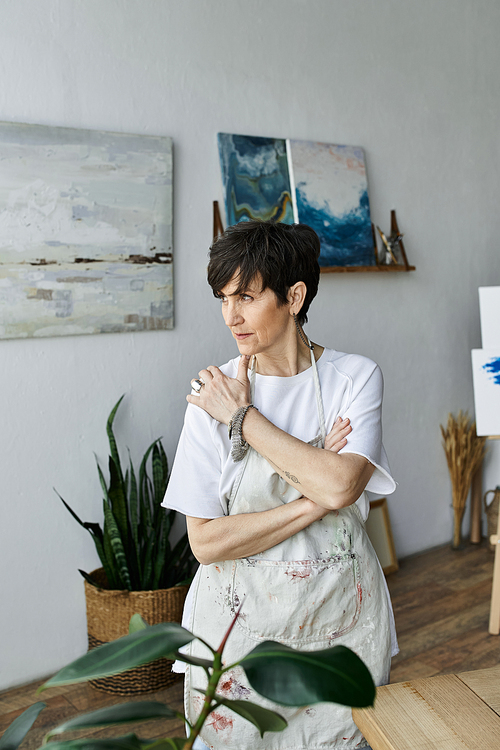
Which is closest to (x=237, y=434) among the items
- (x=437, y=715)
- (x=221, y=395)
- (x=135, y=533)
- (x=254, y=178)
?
(x=221, y=395)

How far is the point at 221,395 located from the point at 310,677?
960mm

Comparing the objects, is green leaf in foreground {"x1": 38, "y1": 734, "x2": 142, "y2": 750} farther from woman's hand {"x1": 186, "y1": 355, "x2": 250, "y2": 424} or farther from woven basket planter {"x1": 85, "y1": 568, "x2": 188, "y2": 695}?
woven basket planter {"x1": 85, "y1": 568, "x2": 188, "y2": 695}

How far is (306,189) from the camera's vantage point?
3.33 m

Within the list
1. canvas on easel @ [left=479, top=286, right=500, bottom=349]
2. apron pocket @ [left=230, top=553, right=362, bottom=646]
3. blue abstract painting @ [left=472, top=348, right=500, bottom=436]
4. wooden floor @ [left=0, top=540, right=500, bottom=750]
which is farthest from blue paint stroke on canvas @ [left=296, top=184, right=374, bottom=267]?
apron pocket @ [left=230, top=553, right=362, bottom=646]

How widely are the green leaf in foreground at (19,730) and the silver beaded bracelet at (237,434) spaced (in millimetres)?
771

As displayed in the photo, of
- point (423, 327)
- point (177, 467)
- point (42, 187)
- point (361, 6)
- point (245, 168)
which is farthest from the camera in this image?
point (423, 327)

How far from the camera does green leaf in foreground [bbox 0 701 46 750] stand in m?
0.69

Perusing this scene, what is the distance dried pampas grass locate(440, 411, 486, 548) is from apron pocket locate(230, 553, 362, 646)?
2.83 m

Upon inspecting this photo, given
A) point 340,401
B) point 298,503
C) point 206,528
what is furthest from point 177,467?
point 340,401

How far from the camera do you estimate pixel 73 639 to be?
2.76m

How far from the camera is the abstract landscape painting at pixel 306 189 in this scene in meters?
3.07

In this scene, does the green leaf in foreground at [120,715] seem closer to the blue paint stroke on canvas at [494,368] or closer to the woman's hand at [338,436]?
the woman's hand at [338,436]

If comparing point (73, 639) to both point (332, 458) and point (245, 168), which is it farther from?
point (245, 168)

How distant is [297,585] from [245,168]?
2.24m
